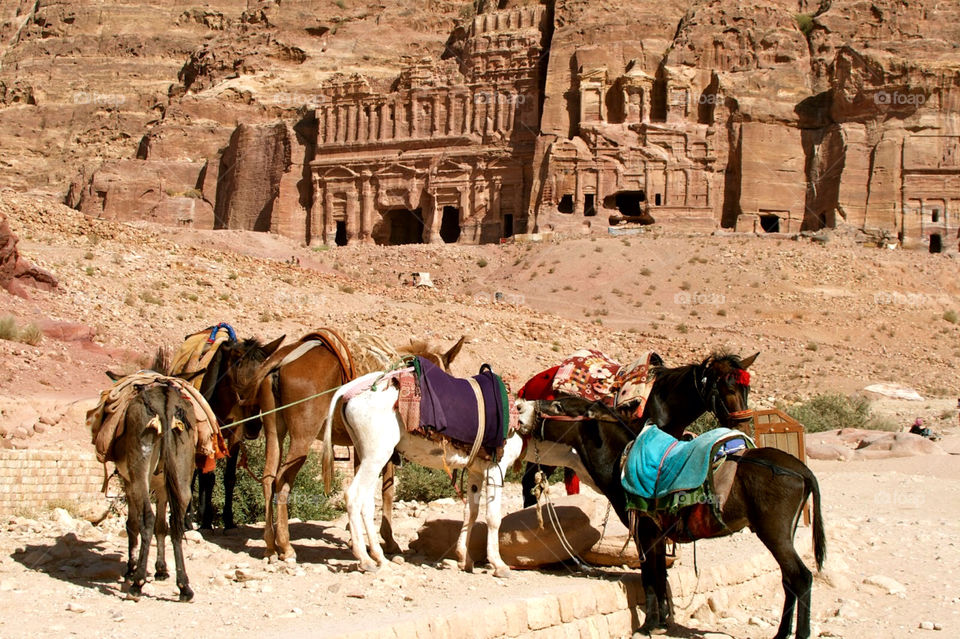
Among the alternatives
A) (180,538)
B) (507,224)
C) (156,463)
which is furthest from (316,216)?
(180,538)

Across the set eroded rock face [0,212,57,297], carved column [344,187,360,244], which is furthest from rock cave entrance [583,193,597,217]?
eroded rock face [0,212,57,297]

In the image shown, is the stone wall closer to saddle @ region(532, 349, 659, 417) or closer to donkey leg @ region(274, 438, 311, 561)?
donkey leg @ region(274, 438, 311, 561)

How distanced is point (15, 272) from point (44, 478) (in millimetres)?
11166

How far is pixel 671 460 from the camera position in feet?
29.2

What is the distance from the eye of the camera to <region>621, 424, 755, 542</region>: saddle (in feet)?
28.4

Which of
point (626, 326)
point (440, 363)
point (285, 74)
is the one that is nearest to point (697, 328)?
point (626, 326)

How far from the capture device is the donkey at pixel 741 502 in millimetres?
8375

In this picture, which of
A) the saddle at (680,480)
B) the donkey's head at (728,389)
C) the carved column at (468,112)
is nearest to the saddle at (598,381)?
the donkey's head at (728,389)

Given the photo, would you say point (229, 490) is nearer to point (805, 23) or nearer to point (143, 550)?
point (143, 550)

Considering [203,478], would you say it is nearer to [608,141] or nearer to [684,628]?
[684,628]

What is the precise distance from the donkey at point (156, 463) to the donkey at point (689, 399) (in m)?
3.16

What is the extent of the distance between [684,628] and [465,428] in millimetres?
2578

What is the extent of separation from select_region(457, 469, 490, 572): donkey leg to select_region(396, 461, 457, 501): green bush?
4485 millimetres

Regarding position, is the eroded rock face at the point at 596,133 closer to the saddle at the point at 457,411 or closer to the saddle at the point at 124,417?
the saddle at the point at 457,411
